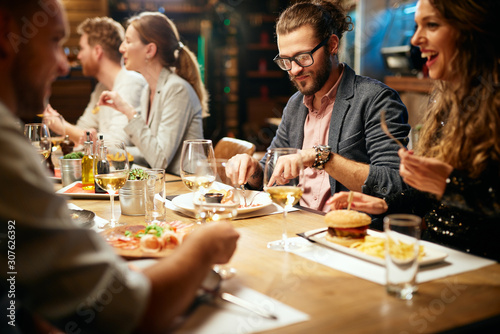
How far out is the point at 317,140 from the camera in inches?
93.7

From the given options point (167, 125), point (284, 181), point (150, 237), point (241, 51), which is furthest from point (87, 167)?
point (241, 51)

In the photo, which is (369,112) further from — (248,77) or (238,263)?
(248,77)

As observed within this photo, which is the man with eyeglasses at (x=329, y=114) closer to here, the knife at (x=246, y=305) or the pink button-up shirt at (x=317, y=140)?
the pink button-up shirt at (x=317, y=140)

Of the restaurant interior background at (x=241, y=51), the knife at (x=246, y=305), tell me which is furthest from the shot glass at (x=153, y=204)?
the restaurant interior background at (x=241, y=51)

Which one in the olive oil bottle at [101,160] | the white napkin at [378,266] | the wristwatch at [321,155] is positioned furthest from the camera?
the wristwatch at [321,155]

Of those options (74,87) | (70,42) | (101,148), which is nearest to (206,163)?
(101,148)

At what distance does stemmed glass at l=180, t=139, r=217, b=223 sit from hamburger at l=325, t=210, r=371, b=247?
416mm

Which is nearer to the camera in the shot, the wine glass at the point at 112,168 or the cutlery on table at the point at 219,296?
the cutlery on table at the point at 219,296

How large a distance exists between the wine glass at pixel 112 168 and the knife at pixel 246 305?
0.72m

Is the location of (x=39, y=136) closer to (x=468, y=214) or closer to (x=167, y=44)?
(x=167, y=44)

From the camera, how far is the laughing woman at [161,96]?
2.97 m

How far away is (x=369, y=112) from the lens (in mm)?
2145

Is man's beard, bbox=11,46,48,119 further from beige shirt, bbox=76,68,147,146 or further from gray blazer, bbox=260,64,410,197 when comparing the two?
beige shirt, bbox=76,68,147,146

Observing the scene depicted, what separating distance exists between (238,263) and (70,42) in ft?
21.6
